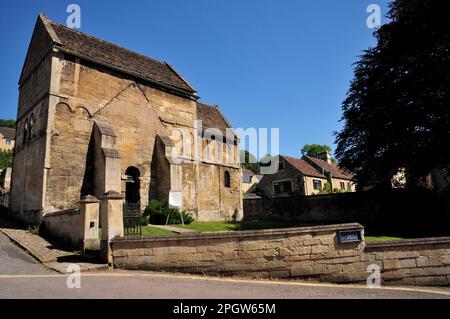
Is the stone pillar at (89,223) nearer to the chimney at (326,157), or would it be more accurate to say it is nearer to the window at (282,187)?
the window at (282,187)

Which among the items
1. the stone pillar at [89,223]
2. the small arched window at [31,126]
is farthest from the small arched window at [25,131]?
the stone pillar at [89,223]

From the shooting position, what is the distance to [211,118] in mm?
28797

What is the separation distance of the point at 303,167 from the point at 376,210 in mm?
21092

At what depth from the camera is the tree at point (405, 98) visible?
17.5 metres

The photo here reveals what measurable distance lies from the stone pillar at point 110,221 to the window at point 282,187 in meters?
35.4

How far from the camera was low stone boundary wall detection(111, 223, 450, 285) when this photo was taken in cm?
782

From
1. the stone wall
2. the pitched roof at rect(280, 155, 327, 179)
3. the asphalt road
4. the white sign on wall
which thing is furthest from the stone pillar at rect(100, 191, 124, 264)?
the pitched roof at rect(280, 155, 327, 179)

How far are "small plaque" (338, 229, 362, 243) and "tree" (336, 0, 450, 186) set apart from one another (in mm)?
12828

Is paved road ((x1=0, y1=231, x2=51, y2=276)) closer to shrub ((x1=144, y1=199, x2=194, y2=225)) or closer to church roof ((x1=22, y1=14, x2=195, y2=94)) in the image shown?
shrub ((x1=144, y1=199, x2=194, y2=225))

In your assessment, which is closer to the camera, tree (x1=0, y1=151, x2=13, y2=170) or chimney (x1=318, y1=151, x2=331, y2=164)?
chimney (x1=318, y1=151, x2=331, y2=164)

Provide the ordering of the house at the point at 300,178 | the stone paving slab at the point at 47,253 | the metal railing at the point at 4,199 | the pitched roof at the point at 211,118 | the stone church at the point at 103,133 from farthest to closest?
the house at the point at 300,178, the pitched roof at the point at 211,118, the metal railing at the point at 4,199, the stone church at the point at 103,133, the stone paving slab at the point at 47,253
